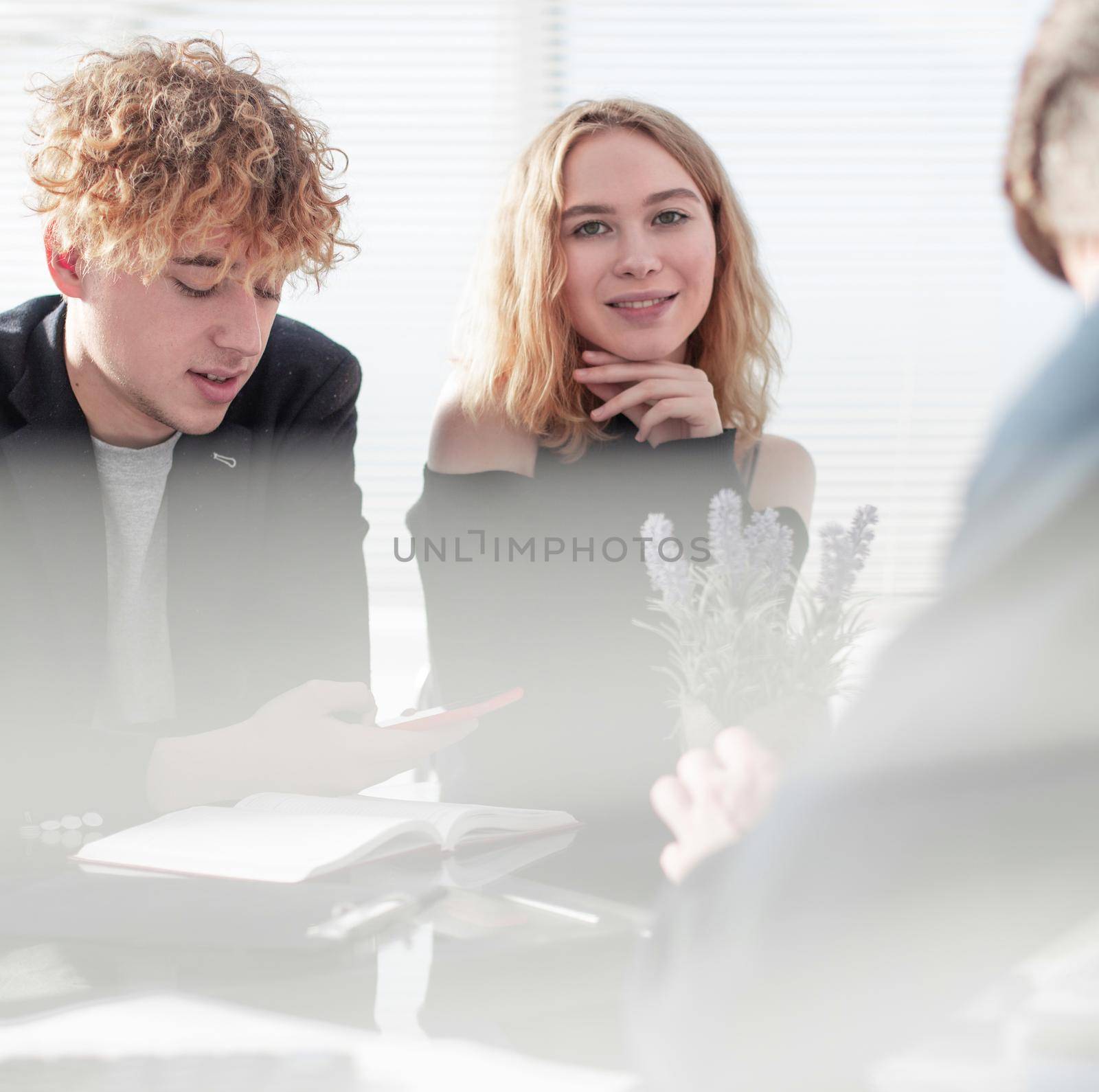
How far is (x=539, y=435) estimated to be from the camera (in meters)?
1.76

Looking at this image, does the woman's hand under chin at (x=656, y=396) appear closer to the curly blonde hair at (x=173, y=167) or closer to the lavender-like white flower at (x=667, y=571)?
the curly blonde hair at (x=173, y=167)

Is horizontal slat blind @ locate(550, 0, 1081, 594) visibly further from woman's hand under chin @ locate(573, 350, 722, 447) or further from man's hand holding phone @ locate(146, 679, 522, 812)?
man's hand holding phone @ locate(146, 679, 522, 812)

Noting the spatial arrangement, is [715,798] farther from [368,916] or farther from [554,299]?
[554,299]

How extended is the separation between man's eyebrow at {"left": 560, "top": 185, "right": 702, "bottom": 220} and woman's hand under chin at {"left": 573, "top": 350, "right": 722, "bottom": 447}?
215 millimetres

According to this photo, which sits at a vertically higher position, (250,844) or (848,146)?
(848,146)

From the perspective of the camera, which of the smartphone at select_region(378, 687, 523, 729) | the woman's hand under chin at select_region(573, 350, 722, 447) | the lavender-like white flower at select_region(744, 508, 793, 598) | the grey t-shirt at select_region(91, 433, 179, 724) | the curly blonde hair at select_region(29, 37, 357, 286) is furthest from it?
Result: the woman's hand under chin at select_region(573, 350, 722, 447)

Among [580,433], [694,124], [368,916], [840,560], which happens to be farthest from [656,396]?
[694,124]

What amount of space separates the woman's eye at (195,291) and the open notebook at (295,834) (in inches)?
27.6

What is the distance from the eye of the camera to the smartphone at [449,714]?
1100 mm

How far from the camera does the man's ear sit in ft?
4.84

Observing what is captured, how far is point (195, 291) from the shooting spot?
144 cm

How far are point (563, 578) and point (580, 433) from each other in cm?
23

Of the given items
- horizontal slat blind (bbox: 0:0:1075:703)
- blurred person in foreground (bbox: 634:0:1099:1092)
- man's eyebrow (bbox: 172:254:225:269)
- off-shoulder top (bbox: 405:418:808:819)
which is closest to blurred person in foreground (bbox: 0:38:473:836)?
man's eyebrow (bbox: 172:254:225:269)

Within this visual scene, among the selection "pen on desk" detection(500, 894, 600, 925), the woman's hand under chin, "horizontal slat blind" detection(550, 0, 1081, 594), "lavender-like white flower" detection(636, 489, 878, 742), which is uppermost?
"horizontal slat blind" detection(550, 0, 1081, 594)
